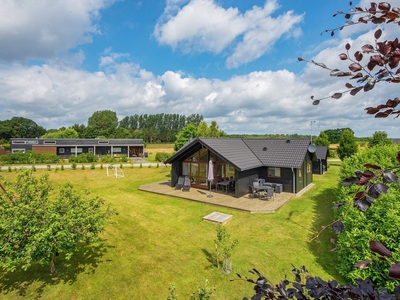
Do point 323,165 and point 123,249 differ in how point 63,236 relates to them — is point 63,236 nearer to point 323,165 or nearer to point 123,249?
point 123,249

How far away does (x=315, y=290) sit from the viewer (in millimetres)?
1793

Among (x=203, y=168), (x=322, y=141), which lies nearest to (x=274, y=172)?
(x=203, y=168)

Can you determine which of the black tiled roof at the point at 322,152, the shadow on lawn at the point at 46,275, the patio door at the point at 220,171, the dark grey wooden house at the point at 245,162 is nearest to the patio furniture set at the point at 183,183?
the dark grey wooden house at the point at 245,162

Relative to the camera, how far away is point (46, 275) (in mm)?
6945

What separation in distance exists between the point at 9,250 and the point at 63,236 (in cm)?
108

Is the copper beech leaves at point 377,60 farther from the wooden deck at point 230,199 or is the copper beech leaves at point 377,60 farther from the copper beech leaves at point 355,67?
the wooden deck at point 230,199

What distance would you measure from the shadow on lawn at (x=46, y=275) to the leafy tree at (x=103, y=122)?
74525 mm

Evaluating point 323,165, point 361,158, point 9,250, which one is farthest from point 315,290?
point 323,165

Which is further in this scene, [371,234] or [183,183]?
[183,183]

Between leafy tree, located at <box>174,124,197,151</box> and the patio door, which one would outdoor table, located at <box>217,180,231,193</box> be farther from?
leafy tree, located at <box>174,124,197,151</box>

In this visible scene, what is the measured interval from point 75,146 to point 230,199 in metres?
35.2

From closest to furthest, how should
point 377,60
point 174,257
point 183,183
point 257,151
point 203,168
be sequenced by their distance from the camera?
point 377,60 < point 174,257 < point 183,183 < point 203,168 < point 257,151

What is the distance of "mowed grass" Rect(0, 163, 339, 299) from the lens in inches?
253

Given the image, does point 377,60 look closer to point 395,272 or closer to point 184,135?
point 395,272
